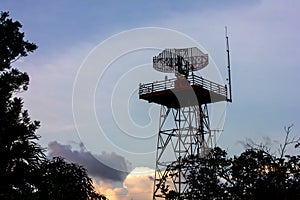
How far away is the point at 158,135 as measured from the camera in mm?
A: 45594

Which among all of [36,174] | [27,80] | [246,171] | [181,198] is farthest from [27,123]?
[246,171]

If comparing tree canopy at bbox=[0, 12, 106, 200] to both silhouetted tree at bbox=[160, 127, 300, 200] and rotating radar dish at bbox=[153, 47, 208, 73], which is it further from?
rotating radar dish at bbox=[153, 47, 208, 73]

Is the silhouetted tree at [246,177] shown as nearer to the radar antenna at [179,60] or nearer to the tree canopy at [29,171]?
the tree canopy at [29,171]

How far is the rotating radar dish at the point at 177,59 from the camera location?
47.2 metres

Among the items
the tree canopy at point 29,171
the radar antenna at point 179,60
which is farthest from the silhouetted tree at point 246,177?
the radar antenna at point 179,60

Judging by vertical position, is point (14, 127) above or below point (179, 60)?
below

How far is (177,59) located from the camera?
4750 cm

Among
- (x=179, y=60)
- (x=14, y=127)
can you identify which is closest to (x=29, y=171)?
(x=14, y=127)

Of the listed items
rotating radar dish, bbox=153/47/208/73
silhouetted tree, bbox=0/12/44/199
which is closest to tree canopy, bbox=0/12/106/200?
silhouetted tree, bbox=0/12/44/199

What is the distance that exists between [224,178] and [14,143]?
39.5 feet

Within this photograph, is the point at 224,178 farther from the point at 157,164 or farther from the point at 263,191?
the point at 157,164

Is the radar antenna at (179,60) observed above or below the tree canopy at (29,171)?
above

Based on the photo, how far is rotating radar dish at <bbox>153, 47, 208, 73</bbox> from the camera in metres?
47.2

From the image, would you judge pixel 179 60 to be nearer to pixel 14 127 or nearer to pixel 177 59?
pixel 177 59
